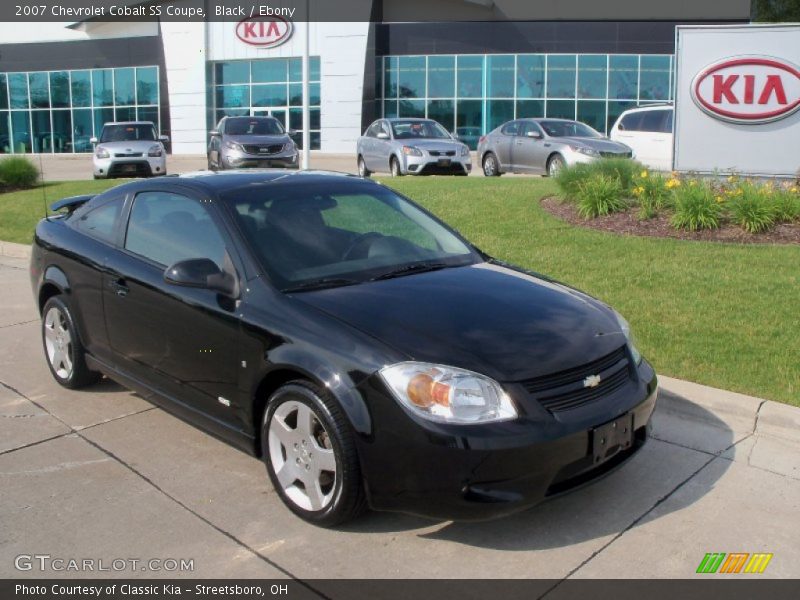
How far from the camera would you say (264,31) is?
4131cm

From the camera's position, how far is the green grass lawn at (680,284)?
19.6 feet

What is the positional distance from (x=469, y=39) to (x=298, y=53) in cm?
821

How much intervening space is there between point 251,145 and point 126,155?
3.63m

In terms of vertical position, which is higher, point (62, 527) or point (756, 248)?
point (756, 248)

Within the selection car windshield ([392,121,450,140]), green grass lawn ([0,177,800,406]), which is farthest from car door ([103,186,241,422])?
car windshield ([392,121,450,140])

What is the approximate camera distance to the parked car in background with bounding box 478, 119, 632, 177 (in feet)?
57.2

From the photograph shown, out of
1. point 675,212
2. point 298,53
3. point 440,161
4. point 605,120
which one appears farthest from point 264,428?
point 298,53

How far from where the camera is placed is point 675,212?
1008 centimetres

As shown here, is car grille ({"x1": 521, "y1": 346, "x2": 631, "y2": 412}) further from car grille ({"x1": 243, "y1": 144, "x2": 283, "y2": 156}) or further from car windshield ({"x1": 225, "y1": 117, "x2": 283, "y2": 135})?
car windshield ({"x1": 225, "y1": 117, "x2": 283, "y2": 135})

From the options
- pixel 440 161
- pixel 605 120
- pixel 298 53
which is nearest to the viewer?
pixel 440 161

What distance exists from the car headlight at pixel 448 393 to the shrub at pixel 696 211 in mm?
6545

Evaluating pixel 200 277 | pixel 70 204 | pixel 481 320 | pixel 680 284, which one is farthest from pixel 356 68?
pixel 481 320
